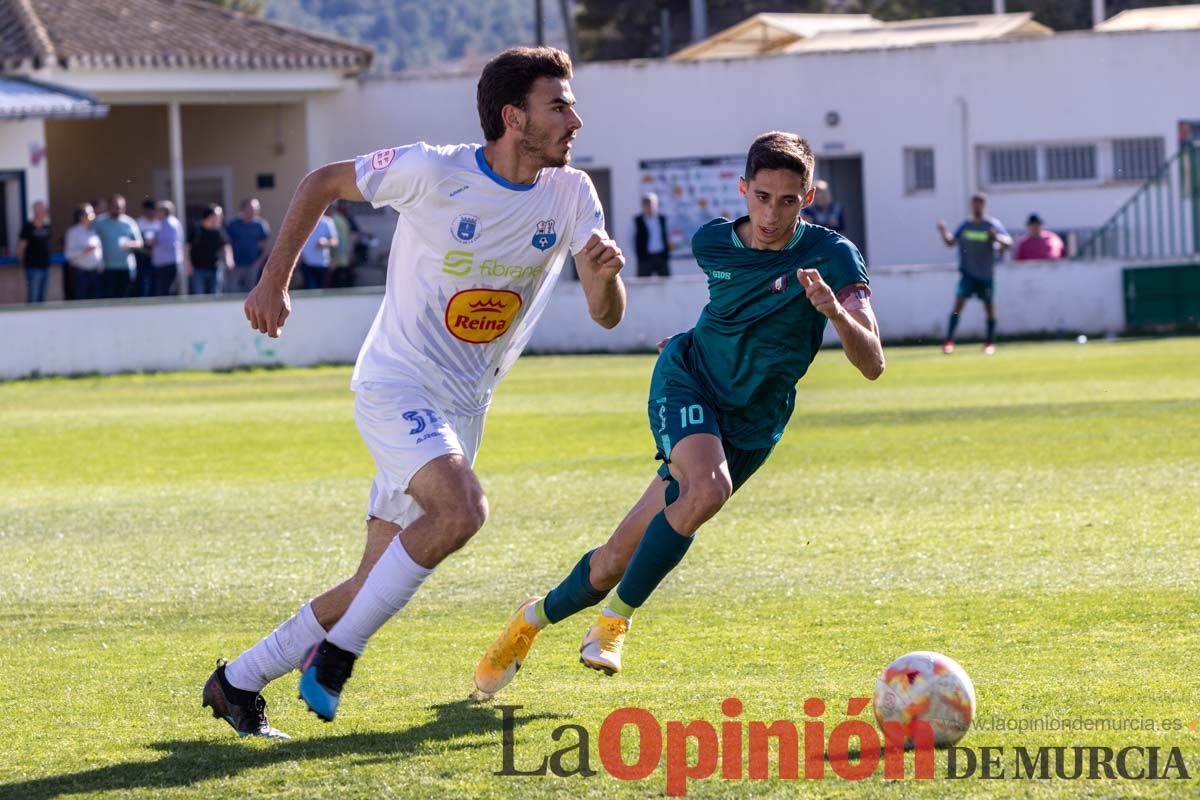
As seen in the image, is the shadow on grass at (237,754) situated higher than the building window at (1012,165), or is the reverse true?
the building window at (1012,165)

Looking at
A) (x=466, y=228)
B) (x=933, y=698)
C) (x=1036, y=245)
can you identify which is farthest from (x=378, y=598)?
(x=1036, y=245)

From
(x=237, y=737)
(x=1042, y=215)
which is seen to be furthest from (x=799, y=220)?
(x=1042, y=215)

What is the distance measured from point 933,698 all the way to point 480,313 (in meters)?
1.94

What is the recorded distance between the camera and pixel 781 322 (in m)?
6.37

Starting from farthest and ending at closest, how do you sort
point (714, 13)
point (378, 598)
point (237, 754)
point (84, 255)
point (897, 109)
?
1. point (714, 13)
2. point (897, 109)
3. point (84, 255)
4. point (378, 598)
5. point (237, 754)

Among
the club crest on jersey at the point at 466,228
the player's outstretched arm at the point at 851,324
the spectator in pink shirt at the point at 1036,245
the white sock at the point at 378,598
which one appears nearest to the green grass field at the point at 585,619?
the white sock at the point at 378,598

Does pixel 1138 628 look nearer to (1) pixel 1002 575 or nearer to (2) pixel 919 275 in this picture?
(1) pixel 1002 575

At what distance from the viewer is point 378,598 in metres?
5.61

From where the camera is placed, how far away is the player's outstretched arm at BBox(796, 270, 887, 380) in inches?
225

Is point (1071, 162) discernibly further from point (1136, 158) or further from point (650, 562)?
point (650, 562)

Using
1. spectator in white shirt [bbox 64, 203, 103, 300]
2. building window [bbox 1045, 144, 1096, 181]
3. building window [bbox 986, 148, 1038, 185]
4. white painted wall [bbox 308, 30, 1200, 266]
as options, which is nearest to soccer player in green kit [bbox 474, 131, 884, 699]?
spectator in white shirt [bbox 64, 203, 103, 300]

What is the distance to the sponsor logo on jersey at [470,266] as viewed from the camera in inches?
236

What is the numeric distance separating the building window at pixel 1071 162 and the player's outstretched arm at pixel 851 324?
95.4 ft

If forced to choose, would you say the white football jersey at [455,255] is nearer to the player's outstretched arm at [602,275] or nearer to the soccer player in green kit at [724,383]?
the player's outstretched arm at [602,275]
